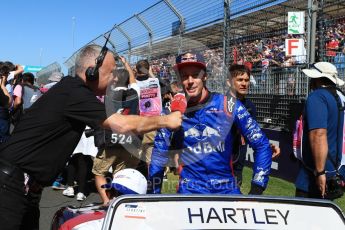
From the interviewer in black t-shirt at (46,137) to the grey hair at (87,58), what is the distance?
0.16 metres

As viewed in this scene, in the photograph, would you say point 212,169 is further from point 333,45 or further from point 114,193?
point 333,45

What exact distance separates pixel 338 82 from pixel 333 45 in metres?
3.96

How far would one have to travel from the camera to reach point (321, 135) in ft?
12.4

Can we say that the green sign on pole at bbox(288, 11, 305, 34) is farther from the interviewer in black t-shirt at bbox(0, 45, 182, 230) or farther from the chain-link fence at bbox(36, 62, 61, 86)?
the chain-link fence at bbox(36, 62, 61, 86)

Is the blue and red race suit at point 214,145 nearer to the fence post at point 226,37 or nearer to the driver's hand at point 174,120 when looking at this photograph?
the driver's hand at point 174,120

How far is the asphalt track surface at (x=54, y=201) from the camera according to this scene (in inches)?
237

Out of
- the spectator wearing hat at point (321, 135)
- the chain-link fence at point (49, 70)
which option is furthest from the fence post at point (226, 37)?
the chain-link fence at point (49, 70)

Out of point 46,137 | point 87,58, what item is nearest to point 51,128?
point 46,137

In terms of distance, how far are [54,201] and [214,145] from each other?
442 cm

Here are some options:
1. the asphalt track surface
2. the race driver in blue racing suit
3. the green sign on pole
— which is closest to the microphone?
the race driver in blue racing suit

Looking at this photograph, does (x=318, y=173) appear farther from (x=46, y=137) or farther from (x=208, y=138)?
(x=46, y=137)

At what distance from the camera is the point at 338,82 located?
405 centimetres

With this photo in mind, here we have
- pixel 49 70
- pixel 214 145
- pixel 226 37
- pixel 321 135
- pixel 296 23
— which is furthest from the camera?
pixel 49 70

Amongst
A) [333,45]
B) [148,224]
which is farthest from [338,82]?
[333,45]
